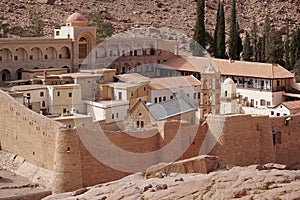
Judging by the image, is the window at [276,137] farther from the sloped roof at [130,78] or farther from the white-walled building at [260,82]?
the sloped roof at [130,78]

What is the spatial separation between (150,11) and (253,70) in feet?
67.1

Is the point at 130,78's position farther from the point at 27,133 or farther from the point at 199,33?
the point at 27,133

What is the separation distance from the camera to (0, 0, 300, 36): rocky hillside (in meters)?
47.5

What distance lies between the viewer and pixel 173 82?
31922mm

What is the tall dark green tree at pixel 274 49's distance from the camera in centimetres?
4044

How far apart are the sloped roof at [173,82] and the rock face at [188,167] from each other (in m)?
15.9

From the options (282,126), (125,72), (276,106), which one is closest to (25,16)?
(125,72)

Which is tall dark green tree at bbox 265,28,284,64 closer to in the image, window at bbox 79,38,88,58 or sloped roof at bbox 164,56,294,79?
sloped roof at bbox 164,56,294,79

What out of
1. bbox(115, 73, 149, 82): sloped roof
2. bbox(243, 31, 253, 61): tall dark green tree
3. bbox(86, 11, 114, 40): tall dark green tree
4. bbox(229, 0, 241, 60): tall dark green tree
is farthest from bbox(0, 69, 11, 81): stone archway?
bbox(243, 31, 253, 61): tall dark green tree

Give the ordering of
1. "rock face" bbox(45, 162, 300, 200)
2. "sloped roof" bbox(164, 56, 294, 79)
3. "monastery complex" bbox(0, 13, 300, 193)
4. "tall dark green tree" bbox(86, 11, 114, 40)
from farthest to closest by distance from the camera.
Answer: "tall dark green tree" bbox(86, 11, 114, 40) < "sloped roof" bbox(164, 56, 294, 79) < "monastery complex" bbox(0, 13, 300, 193) < "rock face" bbox(45, 162, 300, 200)

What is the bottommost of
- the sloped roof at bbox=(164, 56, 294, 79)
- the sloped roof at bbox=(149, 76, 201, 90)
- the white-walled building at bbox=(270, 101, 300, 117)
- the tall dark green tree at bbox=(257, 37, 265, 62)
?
the white-walled building at bbox=(270, 101, 300, 117)

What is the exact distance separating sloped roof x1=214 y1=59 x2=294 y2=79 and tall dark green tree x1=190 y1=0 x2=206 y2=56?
469cm

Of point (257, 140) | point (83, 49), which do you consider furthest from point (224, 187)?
point (83, 49)

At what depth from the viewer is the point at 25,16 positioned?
4616cm
